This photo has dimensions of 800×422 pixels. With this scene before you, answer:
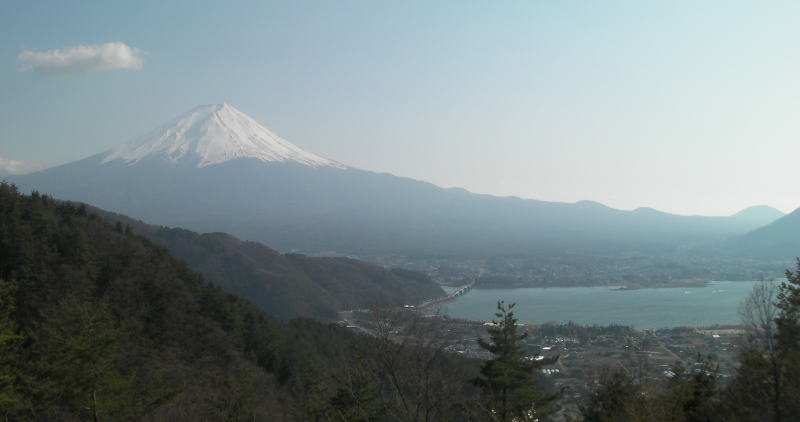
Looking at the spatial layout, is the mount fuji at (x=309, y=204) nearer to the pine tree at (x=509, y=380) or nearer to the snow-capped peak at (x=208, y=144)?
the snow-capped peak at (x=208, y=144)

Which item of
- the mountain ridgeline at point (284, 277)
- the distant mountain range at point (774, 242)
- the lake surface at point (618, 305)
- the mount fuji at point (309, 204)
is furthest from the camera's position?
the mount fuji at point (309, 204)

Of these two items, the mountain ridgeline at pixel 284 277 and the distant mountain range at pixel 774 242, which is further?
the distant mountain range at pixel 774 242

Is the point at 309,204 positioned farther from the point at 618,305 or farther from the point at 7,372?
the point at 7,372

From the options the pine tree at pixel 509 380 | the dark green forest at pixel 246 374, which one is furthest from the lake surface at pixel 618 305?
the pine tree at pixel 509 380

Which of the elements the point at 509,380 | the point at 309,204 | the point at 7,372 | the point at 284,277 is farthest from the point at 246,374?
the point at 309,204

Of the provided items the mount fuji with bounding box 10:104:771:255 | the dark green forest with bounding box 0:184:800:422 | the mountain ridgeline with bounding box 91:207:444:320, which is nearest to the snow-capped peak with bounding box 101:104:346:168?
the mount fuji with bounding box 10:104:771:255

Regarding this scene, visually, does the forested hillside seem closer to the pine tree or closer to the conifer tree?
the conifer tree
